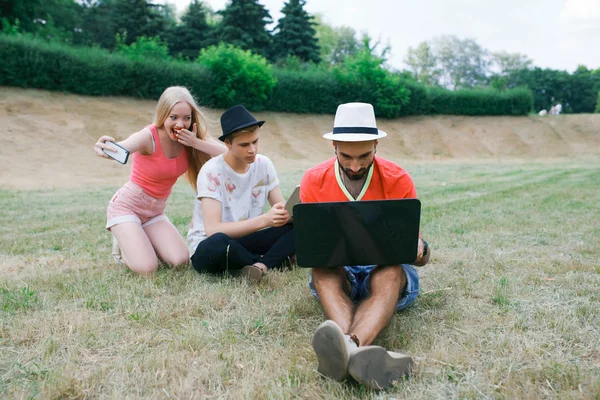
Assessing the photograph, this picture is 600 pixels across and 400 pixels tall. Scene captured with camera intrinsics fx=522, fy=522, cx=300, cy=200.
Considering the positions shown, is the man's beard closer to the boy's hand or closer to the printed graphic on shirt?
the boy's hand

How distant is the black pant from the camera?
416cm

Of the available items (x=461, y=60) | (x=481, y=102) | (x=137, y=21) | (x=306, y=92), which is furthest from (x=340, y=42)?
(x=306, y=92)

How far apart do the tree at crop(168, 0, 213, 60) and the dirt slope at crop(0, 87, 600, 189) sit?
12.1m

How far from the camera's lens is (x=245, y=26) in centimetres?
3862

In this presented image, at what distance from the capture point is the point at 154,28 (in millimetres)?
39156

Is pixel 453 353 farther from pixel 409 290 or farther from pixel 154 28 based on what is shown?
pixel 154 28

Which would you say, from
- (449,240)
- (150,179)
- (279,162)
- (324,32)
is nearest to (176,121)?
(150,179)

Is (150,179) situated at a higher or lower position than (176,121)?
lower

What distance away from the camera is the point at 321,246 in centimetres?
288

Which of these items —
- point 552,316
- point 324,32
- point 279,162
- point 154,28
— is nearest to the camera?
point 552,316

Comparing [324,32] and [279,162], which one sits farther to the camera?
[324,32]

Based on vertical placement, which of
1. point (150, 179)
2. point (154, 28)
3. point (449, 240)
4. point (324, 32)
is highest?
point (324, 32)

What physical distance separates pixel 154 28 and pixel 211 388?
40.6 meters

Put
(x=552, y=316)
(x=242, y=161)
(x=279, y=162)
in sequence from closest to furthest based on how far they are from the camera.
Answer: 1. (x=552, y=316)
2. (x=242, y=161)
3. (x=279, y=162)
